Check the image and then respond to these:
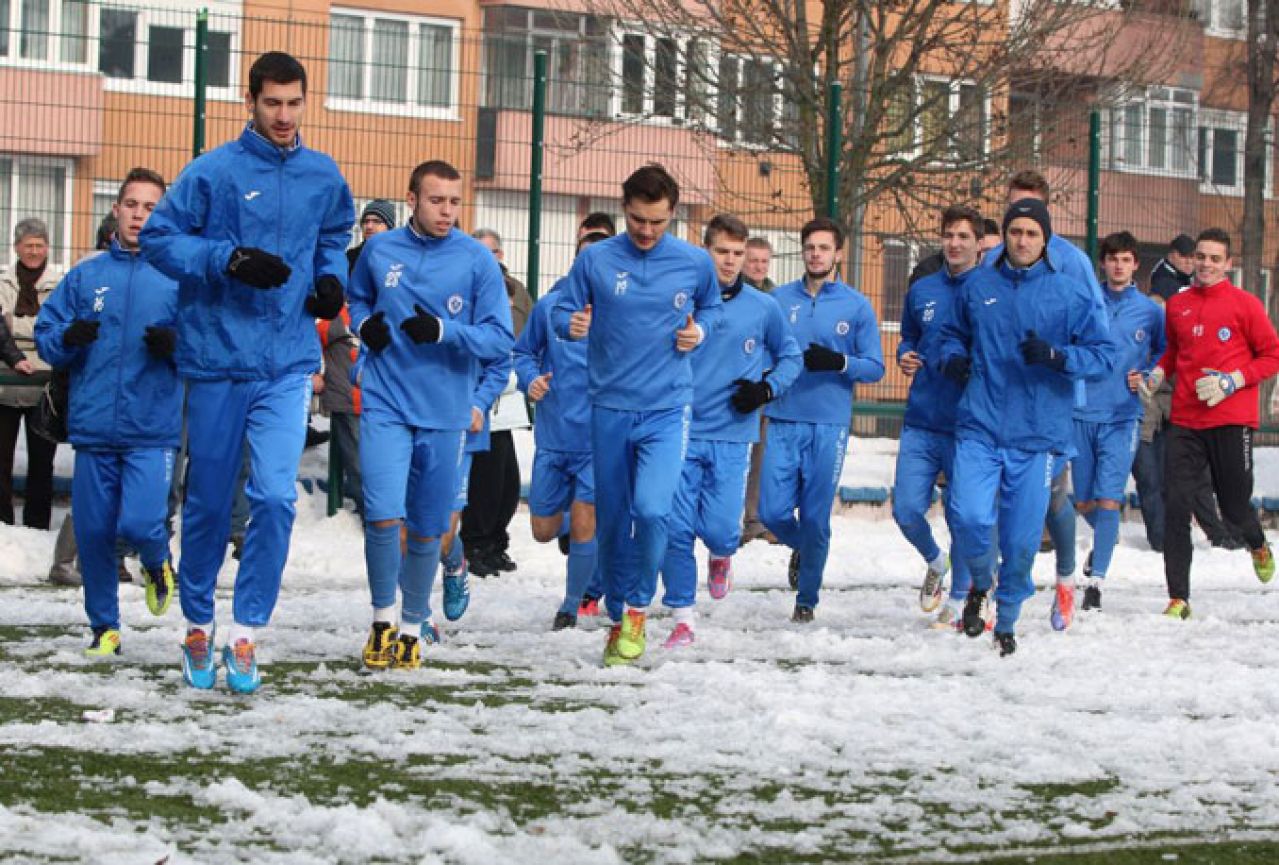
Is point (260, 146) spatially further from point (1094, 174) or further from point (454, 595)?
point (1094, 174)

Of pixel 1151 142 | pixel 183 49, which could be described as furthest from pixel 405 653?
pixel 1151 142

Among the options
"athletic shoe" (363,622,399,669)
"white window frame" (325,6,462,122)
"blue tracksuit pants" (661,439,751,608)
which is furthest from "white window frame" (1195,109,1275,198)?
"athletic shoe" (363,622,399,669)

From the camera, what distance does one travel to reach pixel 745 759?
780 cm

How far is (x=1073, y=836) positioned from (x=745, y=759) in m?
1.40

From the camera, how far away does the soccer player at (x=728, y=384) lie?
12.3 m

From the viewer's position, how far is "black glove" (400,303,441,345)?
9.82 meters

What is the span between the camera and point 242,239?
30.3 feet

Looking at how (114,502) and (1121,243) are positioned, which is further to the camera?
(1121,243)

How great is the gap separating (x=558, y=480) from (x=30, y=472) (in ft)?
13.4

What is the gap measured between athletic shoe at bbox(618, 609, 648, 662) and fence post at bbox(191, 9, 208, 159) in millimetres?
7226

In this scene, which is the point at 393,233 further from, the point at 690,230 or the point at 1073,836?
the point at 690,230

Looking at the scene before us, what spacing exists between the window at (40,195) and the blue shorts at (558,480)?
4774 mm

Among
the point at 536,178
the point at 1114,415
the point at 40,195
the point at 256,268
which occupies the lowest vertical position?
the point at 1114,415

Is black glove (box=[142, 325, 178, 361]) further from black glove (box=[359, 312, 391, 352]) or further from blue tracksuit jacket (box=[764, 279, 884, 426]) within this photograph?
blue tracksuit jacket (box=[764, 279, 884, 426])
